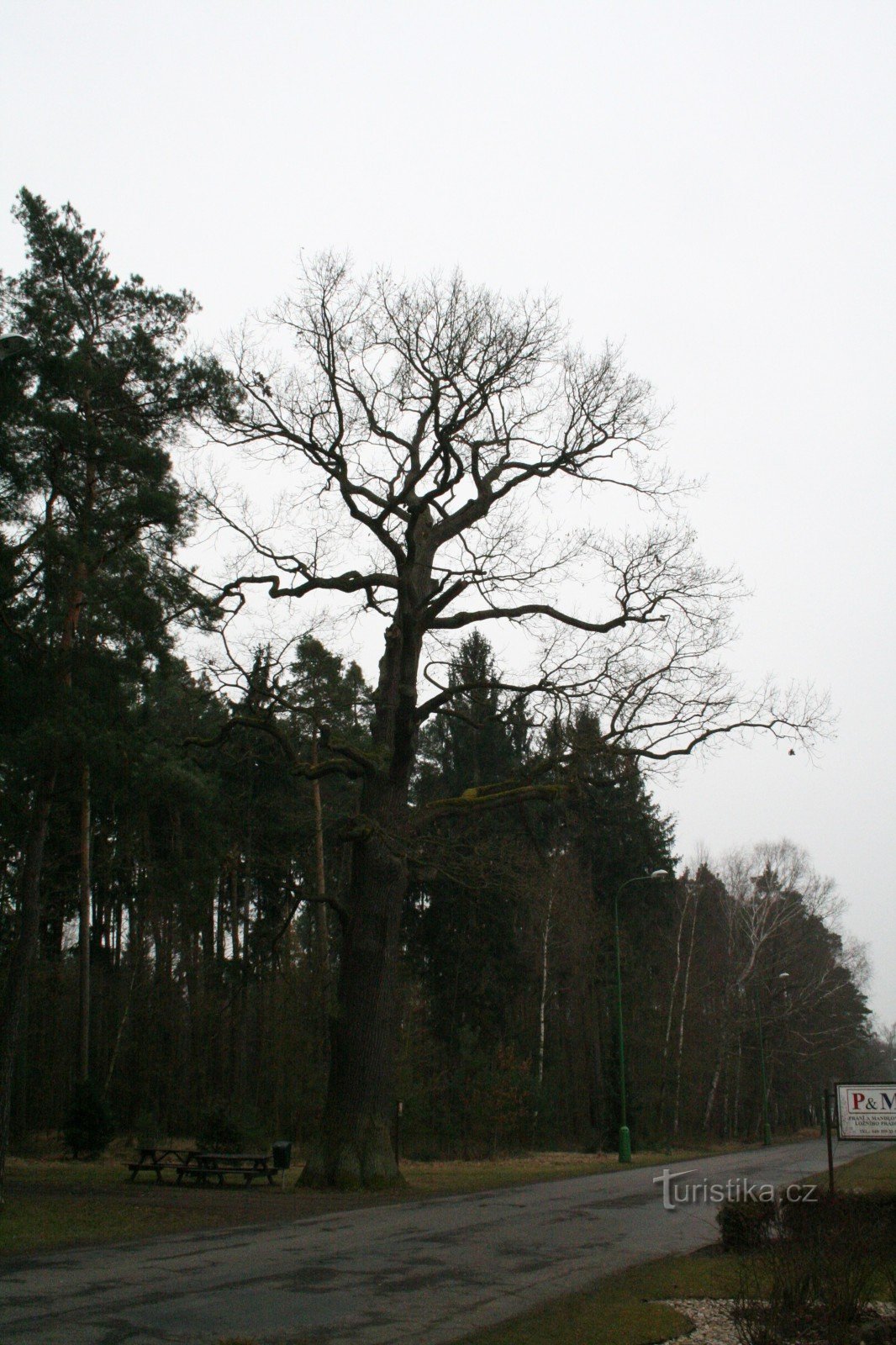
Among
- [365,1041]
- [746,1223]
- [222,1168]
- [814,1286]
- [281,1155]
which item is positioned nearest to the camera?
[814,1286]

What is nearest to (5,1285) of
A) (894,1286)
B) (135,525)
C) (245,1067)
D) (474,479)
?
(894,1286)

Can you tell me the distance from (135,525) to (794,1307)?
15.5 meters

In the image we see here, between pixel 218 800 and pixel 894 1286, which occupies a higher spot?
pixel 218 800

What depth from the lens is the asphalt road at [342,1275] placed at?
7.95 m

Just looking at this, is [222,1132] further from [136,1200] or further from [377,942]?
[377,942]

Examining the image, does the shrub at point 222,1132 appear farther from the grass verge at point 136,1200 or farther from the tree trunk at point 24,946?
the tree trunk at point 24,946

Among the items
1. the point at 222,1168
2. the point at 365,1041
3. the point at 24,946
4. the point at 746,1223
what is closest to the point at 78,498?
the point at 24,946

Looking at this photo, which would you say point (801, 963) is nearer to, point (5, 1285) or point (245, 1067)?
point (245, 1067)

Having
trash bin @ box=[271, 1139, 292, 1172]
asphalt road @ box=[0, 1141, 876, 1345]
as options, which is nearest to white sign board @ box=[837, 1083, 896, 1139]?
asphalt road @ box=[0, 1141, 876, 1345]

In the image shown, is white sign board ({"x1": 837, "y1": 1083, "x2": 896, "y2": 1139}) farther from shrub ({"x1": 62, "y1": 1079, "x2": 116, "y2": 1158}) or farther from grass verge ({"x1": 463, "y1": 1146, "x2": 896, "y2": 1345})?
shrub ({"x1": 62, "y1": 1079, "x2": 116, "y2": 1158})

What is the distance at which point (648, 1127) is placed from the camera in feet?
153

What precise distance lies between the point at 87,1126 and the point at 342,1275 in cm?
1855

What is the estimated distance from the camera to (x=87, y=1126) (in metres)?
26.6

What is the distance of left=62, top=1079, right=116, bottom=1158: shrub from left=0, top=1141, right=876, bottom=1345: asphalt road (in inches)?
491
